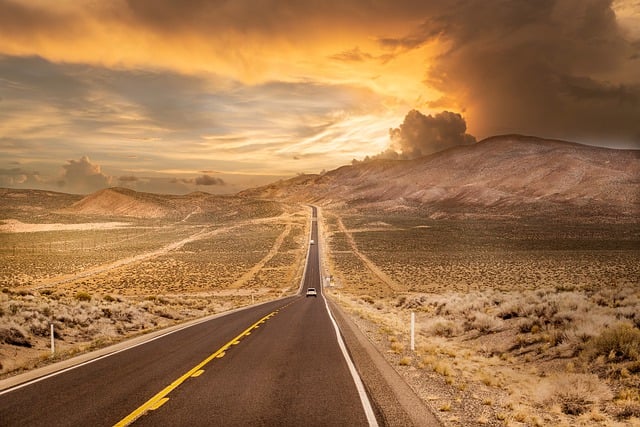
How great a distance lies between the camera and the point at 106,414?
7035 mm

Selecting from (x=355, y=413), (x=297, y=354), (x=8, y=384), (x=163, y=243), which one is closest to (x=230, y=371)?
(x=297, y=354)

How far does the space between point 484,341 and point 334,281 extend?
148ft

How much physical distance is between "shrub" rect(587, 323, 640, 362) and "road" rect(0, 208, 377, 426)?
670cm

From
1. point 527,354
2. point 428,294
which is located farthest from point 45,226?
point 527,354

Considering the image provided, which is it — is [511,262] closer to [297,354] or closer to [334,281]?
[334,281]

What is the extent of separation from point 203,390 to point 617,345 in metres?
10.4

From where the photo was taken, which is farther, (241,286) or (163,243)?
(163,243)

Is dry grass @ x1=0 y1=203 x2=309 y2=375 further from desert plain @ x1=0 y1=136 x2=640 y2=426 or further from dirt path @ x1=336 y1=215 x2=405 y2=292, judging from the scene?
dirt path @ x1=336 y1=215 x2=405 y2=292

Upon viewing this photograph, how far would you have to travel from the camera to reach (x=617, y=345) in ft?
35.6

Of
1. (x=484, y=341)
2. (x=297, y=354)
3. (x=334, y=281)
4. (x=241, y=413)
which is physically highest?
(x=241, y=413)

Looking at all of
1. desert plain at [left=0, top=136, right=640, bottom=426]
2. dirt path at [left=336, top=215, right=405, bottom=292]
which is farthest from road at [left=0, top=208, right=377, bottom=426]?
dirt path at [left=336, top=215, right=405, bottom=292]

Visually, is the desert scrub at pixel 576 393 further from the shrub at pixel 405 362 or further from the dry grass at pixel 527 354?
the shrub at pixel 405 362

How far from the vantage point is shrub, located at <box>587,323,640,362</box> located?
10.4 m

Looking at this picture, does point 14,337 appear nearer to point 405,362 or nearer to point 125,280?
point 405,362
